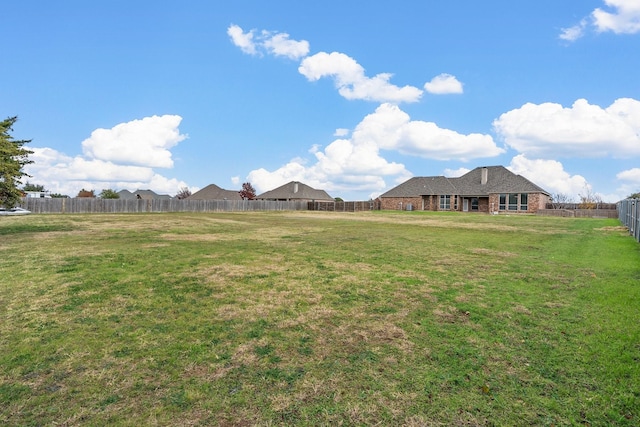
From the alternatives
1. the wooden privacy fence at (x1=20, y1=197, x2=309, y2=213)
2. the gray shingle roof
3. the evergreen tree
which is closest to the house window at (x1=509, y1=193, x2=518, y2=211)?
the gray shingle roof

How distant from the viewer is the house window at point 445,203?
1962 inches

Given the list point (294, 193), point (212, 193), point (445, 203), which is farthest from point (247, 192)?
point (445, 203)

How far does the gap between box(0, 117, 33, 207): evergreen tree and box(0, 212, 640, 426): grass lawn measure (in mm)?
7739

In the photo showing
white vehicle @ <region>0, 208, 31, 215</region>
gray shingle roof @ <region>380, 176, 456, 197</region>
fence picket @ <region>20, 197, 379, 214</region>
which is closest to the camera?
white vehicle @ <region>0, 208, 31, 215</region>

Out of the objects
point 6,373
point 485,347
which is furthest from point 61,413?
point 485,347

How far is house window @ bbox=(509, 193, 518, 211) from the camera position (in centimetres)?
4338

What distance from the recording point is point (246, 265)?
8031 millimetres

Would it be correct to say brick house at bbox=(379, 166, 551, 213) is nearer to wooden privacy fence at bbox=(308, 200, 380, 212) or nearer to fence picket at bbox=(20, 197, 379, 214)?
wooden privacy fence at bbox=(308, 200, 380, 212)

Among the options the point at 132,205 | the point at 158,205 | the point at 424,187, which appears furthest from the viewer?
the point at 424,187

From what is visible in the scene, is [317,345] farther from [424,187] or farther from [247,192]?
[247,192]

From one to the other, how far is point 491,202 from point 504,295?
43.7m

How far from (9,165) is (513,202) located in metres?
47.1

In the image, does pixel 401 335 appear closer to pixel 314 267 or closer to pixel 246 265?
pixel 314 267

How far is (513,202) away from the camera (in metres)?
43.6
